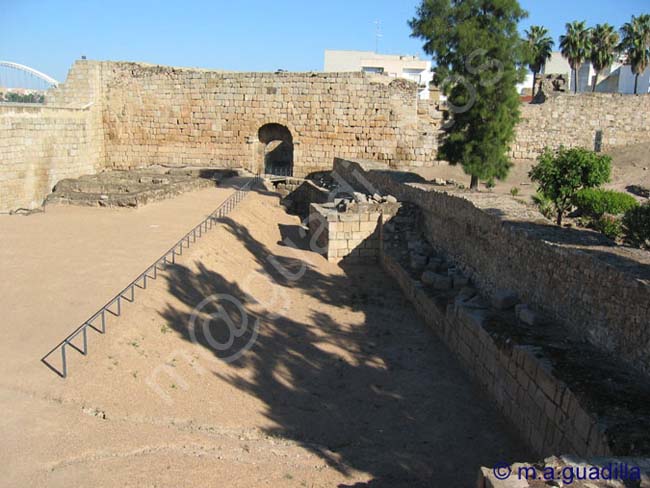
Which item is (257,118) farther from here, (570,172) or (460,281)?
(460,281)

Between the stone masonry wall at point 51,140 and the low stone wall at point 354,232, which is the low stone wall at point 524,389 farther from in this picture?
the stone masonry wall at point 51,140

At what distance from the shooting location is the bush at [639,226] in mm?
12055

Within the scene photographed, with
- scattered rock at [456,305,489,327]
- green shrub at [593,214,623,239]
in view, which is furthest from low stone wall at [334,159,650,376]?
green shrub at [593,214,623,239]

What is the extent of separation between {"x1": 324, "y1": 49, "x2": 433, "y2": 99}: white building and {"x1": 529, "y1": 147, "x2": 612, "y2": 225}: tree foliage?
4042cm

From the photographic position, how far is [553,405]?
669 centimetres

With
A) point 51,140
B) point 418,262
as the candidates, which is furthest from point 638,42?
point 51,140

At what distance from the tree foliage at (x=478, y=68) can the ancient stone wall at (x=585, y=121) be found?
834cm

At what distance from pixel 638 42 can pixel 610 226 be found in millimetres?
20166

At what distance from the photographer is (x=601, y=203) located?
658 inches

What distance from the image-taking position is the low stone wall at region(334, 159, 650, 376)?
271 inches

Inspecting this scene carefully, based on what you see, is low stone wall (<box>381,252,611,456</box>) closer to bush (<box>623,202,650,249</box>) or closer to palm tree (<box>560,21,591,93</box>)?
bush (<box>623,202,650,249</box>)

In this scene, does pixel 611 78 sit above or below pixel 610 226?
above

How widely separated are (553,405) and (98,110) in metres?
24.8

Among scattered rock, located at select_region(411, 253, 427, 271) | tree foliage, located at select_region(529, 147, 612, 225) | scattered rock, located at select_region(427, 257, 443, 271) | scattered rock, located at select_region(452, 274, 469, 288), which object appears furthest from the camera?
tree foliage, located at select_region(529, 147, 612, 225)
